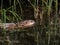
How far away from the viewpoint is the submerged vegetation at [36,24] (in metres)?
4.25

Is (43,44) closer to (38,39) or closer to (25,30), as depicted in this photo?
(38,39)

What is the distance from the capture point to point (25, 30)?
4.70 m

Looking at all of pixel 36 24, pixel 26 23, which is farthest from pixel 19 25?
pixel 36 24

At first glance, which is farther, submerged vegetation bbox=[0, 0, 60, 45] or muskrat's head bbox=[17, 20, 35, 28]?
muskrat's head bbox=[17, 20, 35, 28]

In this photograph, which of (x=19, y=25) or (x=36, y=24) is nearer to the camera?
(x=19, y=25)

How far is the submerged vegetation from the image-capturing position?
4246 millimetres

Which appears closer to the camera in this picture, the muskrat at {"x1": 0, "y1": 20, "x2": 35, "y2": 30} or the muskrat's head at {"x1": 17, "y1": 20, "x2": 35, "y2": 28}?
the muskrat at {"x1": 0, "y1": 20, "x2": 35, "y2": 30}

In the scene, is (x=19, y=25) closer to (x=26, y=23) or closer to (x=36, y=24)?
(x=26, y=23)

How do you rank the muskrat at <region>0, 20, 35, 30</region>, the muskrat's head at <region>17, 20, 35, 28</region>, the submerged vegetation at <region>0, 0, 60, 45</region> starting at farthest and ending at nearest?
the muskrat's head at <region>17, 20, 35, 28</region>, the muskrat at <region>0, 20, 35, 30</region>, the submerged vegetation at <region>0, 0, 60, 45</region>

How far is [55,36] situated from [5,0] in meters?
1.74

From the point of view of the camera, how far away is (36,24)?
4.99 metres

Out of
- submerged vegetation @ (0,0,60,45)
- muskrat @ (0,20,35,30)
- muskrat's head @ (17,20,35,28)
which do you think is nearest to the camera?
submerged vegetation @ (0,0,60,45)

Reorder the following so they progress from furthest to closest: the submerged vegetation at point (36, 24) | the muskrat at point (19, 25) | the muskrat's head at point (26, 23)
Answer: the muskrat's head at point (26, 23), the muskrat at point (19, 25), the submerged vegetation at point (36, 24)

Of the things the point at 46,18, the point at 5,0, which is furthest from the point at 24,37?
the point at 5,0
